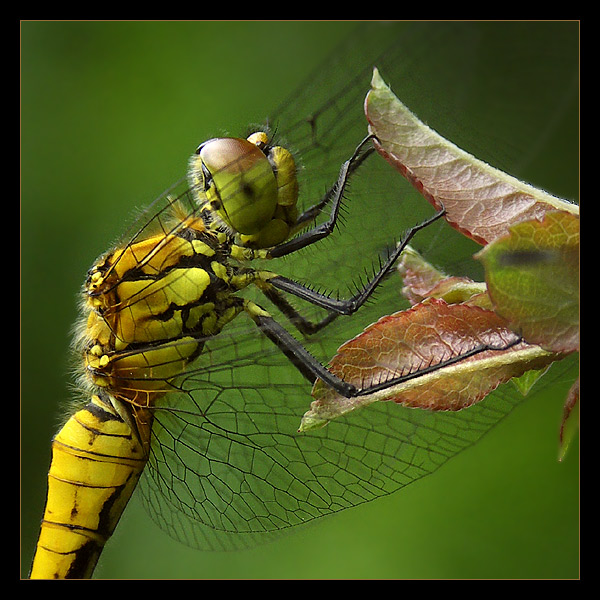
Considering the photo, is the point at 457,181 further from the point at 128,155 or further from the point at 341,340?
the point at 128,155

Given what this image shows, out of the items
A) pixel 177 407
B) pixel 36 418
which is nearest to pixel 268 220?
pixel 177 407

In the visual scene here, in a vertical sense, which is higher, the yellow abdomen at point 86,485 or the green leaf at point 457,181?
the green leaf at point 457,181

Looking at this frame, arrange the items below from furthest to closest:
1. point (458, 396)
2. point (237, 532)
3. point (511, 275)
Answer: point (237, 532)
point (458, 396)
point (511, 275)

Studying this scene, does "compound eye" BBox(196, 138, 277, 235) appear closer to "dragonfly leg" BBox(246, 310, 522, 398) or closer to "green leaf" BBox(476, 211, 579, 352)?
Result: "dragonfly leg" BBox(246, 310, 522, 398)

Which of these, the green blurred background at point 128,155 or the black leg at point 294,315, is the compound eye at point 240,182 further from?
the green blurred background at point 128,155

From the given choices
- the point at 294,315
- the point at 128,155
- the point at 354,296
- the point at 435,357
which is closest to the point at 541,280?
the point at 435,357

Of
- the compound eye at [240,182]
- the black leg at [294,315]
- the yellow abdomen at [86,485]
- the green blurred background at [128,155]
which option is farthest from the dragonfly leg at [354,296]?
the green blurred background at [128,155]

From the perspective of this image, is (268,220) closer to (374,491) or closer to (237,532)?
(374,491)
